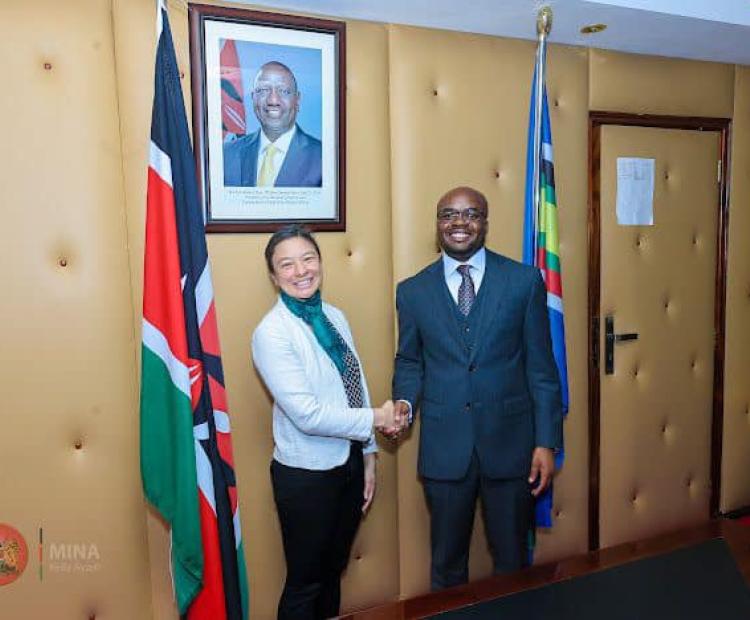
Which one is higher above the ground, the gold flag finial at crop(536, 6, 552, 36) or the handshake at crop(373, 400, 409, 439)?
the gold flag finial at crop(536, 6, 552, 36)

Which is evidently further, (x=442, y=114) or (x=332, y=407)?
(x=442, y=114)

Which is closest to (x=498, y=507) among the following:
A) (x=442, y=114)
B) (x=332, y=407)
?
(x=332, y=407)

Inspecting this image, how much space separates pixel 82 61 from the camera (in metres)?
1.77

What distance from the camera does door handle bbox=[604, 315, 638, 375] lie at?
261 centimetres

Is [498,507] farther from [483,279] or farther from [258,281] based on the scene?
[258,281]

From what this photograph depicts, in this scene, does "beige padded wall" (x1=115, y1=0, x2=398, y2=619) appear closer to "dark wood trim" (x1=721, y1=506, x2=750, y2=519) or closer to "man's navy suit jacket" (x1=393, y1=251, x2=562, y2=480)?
"man's navy suit jacket" (x1=393, y1=251, x2=562, y2=480)

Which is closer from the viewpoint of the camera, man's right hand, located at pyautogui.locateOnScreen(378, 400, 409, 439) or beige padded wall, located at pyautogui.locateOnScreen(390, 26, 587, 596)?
man's right hand, located at pyautogui.locateOnScreen(378, 400, 409, 439)

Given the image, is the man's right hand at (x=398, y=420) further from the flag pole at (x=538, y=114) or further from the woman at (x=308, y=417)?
the flag pole at (x=538, y=114)

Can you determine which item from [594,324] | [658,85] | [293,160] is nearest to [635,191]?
[658,85]

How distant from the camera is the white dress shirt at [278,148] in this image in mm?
2002

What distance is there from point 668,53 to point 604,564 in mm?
2148

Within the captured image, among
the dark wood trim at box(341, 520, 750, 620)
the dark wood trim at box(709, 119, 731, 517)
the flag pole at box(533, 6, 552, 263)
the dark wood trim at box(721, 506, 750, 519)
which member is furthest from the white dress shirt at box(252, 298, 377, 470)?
the dark wood trim at box(721, 506, 750, 519)

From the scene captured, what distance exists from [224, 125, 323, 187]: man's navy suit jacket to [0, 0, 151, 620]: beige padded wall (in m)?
0.34

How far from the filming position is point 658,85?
2609 millimetres
